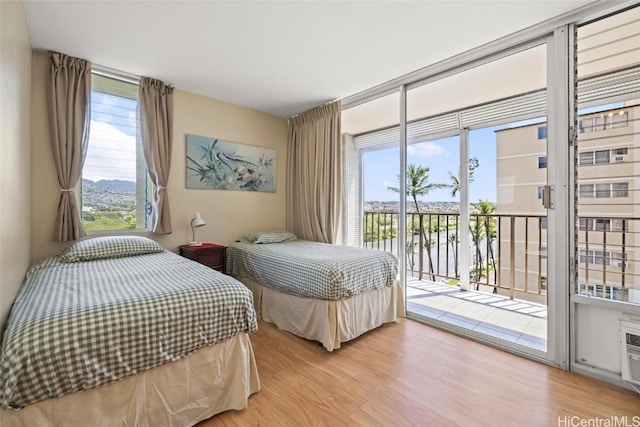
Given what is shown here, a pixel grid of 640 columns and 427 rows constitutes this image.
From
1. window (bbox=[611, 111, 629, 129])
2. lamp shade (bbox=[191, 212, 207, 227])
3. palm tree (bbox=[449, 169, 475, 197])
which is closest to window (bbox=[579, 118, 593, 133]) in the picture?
window (bbox=[611, 111, 629, 129])

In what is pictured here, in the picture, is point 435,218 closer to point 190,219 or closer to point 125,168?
point 190,219

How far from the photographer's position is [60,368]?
1.07 m

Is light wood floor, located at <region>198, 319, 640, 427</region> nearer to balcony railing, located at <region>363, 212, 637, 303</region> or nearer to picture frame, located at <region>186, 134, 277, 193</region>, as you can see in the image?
balcony railing, located at <region>363, 212, 637, 303</region>

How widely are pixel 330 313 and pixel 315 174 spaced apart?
1.99m

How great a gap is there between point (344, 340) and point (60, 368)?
1768 millimetres

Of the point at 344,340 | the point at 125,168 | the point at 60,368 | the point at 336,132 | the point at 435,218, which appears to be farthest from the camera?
the point at 435,218

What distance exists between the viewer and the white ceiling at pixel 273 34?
6.11ft

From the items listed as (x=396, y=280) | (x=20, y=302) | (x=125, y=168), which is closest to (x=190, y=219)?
(x=125, y=168)

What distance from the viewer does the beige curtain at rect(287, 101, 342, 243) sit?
3.57m

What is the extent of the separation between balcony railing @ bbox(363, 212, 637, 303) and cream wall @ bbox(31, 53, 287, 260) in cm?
165

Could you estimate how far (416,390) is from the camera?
5.72 ft

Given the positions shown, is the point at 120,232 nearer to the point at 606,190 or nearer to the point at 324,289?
the point at 324,289

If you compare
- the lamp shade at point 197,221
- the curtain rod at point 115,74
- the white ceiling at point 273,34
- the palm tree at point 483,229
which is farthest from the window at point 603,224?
the curtain rod at point 115,74

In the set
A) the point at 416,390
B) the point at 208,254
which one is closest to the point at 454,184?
the point at 416,390
